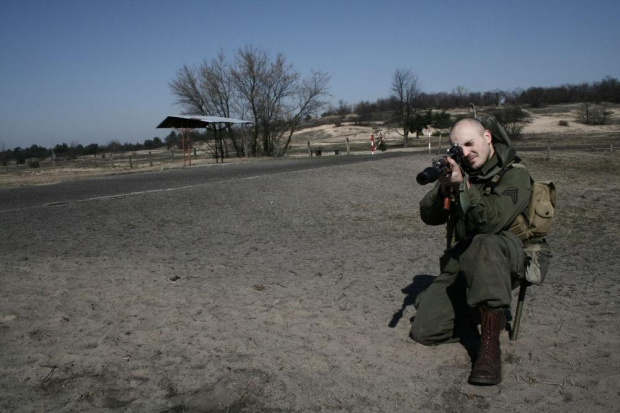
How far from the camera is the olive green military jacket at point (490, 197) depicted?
121 inches

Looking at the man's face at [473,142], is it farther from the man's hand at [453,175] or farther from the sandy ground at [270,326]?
the sandy ground at [270,326]

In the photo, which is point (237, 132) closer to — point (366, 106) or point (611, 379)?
point (611, 379)

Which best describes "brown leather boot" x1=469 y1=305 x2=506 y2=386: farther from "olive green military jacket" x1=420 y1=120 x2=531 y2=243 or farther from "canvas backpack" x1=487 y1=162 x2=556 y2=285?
"olive green military jacket" x1=420 y1=120 x2=531 y2=243

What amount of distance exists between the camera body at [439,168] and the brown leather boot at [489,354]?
2.78 feet

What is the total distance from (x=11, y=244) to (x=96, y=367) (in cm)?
464

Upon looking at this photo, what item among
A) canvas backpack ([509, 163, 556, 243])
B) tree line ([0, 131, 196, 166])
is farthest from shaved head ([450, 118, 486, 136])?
tree line ([0, 131, 196, 166])

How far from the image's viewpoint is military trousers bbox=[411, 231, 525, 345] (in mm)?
2982

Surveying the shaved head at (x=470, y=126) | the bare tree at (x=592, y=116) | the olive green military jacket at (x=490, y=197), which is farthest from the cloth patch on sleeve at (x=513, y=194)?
the bare tree at (x=592, y=116)

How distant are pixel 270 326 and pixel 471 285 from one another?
4.82 feet

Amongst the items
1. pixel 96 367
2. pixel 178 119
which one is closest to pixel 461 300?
pixel 96 367

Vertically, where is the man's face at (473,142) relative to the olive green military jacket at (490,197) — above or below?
above

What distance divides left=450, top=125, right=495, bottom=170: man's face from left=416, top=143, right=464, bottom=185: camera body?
0.09 meters

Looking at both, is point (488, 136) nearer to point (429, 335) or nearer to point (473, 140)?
point (473, 140)

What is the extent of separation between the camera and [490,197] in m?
3.12
